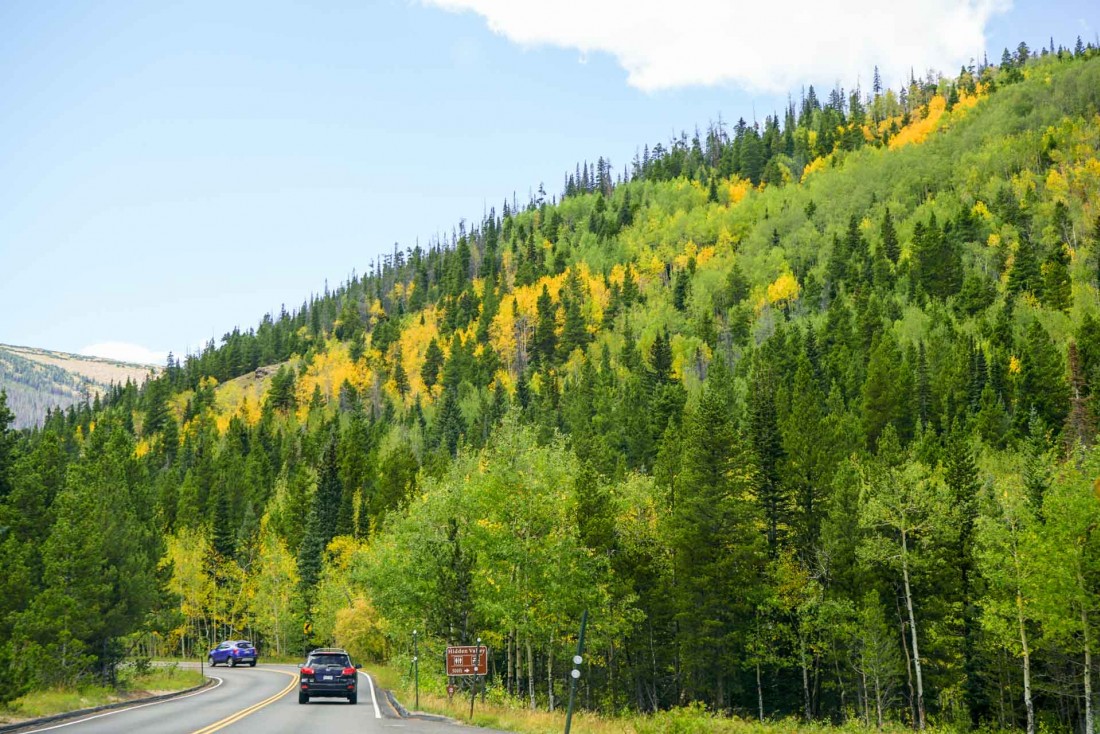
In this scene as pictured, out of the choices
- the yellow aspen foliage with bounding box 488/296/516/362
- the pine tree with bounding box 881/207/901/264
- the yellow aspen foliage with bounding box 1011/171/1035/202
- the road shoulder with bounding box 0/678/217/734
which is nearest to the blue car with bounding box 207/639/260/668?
the road shoulder with bounding box 0/678/217/734

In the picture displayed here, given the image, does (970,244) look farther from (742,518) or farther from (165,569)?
(165,569)

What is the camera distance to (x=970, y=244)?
522 feet

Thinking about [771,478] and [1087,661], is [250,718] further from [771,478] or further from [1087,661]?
[771,478]

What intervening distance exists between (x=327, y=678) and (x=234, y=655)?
1502 inches

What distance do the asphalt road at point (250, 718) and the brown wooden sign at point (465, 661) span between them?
5.28 feet

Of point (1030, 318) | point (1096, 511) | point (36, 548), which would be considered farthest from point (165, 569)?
point (1030, 318)

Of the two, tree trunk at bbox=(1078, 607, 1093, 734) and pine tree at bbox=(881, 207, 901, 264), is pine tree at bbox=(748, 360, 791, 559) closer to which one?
tree trunk at bbox=(1078, 607, 1093, 734)

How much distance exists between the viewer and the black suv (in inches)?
1219

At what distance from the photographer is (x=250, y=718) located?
23891 mm

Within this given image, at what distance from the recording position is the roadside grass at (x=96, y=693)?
2384cm

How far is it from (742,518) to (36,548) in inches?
1589

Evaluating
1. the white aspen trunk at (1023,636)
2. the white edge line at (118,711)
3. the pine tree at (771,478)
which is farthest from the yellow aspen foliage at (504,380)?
the white edge line at (118,711)

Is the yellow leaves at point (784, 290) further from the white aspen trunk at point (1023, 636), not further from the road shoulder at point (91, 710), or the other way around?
the road shoulder at point (91, 710)

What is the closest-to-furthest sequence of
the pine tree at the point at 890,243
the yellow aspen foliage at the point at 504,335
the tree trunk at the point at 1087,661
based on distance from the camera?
the tree trunk at the point at 1087,661 < the pine tree at the point at 890,243 < the yellow aspen foliage at the point at 504,335
